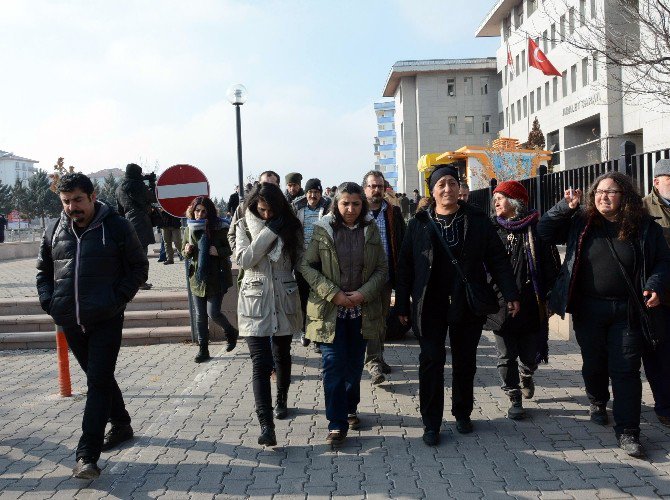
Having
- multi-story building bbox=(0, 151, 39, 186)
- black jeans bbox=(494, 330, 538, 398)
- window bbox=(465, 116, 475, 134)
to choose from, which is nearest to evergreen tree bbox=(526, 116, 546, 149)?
window bbox=(465, 116, 475, 134)

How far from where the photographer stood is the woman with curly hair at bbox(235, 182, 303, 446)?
555 centimetres

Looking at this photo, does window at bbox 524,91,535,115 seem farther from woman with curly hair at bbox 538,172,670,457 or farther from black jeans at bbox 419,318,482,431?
black jeans at bbox 419,318,482,431

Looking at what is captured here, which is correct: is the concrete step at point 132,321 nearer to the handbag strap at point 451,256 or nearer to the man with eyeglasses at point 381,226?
the man with eyeglasses at point 381,226

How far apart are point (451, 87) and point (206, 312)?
2434 inches

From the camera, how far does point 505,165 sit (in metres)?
22.8

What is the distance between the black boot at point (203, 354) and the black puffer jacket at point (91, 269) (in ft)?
11.8

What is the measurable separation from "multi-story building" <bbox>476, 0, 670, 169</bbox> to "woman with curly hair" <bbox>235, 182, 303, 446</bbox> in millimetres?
21494

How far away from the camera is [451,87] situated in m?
67.4

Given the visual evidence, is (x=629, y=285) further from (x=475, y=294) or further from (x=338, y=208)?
(x=338, y=208)

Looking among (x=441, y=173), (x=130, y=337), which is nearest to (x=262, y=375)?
(x=441, y=173)

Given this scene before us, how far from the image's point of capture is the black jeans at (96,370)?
16.1 ft

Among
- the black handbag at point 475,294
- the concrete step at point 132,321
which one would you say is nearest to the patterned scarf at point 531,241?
the black handbag at point 475,294

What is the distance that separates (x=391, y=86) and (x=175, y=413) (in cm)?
7062

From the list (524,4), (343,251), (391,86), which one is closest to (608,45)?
(343,251)
